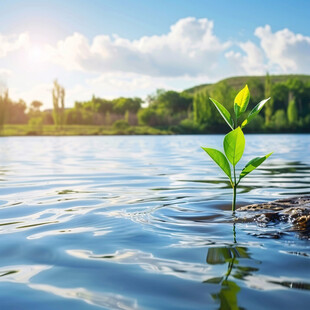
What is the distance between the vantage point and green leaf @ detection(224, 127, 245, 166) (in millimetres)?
3486

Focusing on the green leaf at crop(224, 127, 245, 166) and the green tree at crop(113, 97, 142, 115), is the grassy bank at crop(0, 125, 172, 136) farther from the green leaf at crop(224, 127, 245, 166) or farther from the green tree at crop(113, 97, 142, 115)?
the green leaf at crop(224, 127, 245, 166)

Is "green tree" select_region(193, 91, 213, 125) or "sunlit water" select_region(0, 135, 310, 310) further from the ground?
"green tree" select_region(193, 91, 213, 125)

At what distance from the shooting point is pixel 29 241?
3.11m

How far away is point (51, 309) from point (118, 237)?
51.9 inches

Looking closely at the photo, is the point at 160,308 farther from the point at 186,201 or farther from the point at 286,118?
the point at 286,118

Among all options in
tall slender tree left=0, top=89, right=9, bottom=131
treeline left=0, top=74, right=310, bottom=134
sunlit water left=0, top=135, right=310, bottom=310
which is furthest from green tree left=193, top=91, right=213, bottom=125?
sunlit water left=0, top=135, right=310, bottom=310

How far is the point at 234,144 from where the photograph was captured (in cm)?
357

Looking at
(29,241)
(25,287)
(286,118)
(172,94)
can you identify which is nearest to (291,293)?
(25,287)

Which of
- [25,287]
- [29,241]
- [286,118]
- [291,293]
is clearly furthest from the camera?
[286,118]

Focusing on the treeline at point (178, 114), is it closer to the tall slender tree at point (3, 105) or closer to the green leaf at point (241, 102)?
the tall slender tree at point (3, 105)

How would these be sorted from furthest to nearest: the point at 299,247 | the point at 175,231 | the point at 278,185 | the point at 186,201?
1. the point at 278,185
2. the point at 186,201
3. the point at 175,231
4. the point at 299,247

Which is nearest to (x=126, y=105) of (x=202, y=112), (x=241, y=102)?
(x=202, y=112)

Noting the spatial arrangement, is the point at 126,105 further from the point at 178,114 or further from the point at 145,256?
the point at 145,256

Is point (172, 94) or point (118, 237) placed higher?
point (172, 94)
